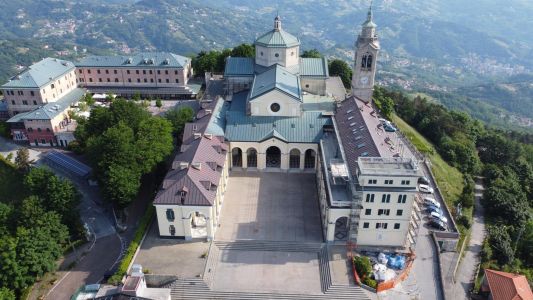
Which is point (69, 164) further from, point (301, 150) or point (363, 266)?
point (363, 266)

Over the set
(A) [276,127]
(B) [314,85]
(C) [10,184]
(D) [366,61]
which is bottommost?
(C) [10,184]

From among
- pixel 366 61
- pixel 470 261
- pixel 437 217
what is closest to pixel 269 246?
pixel 437 217

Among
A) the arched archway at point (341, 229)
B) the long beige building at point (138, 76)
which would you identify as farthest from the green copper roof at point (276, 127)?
the long beige building at point (138, 76)

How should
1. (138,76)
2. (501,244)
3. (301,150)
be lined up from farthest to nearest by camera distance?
(138,76) < (301,150) < (501,244)

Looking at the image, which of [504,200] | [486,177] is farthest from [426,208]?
[486,177]

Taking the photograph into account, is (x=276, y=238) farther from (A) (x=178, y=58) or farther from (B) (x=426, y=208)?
(A) (x=178, y=58)

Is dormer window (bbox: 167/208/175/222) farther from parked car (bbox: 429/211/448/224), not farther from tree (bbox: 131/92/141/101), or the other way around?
tree (bbox: 131/92/141/101)

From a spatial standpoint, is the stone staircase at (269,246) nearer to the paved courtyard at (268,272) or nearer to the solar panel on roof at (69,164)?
the paved courtyard at (268,272)
